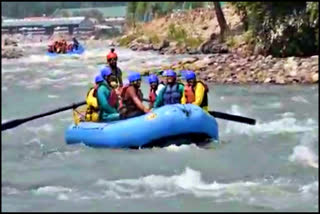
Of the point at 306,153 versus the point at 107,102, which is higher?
the point at 107,102

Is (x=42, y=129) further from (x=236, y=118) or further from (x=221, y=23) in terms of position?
(x=221, y=23)

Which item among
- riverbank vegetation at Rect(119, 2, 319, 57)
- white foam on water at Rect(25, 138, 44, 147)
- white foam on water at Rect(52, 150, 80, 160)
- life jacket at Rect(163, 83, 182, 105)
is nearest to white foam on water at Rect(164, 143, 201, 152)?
life jacket at Rect(163, 83, 182, 105)

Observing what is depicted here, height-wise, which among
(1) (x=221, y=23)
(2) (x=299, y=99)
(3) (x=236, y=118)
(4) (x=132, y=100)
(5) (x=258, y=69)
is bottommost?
(3) (x=236, y=118)

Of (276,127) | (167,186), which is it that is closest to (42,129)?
(276,127)

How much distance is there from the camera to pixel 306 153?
11.3m

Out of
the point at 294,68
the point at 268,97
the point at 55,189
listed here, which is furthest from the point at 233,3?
the point at 55,189

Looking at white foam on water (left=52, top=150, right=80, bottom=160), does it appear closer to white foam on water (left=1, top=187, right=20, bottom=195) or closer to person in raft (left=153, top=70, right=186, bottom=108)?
person in raft (left=153, top=70, right=186, bottom=108)

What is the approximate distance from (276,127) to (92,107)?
3.55 metres

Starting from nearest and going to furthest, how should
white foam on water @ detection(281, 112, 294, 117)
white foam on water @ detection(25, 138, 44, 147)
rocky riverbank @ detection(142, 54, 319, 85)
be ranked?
white foam on water @ detection(25, 138, 44, 147)
white foam on water @ detection(281, 112, 294, 117)
rocky riverbank @ detection(142, 54, 319, 85)

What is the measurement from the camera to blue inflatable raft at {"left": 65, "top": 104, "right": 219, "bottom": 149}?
11.2 m

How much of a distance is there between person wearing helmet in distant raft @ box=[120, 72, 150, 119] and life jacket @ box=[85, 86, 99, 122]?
1.55 feet

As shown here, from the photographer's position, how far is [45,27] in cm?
6072

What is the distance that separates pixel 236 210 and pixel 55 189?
233cm

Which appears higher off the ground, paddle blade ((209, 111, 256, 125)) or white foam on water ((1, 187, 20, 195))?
paddle blade ((209, 111, 256, 125))
